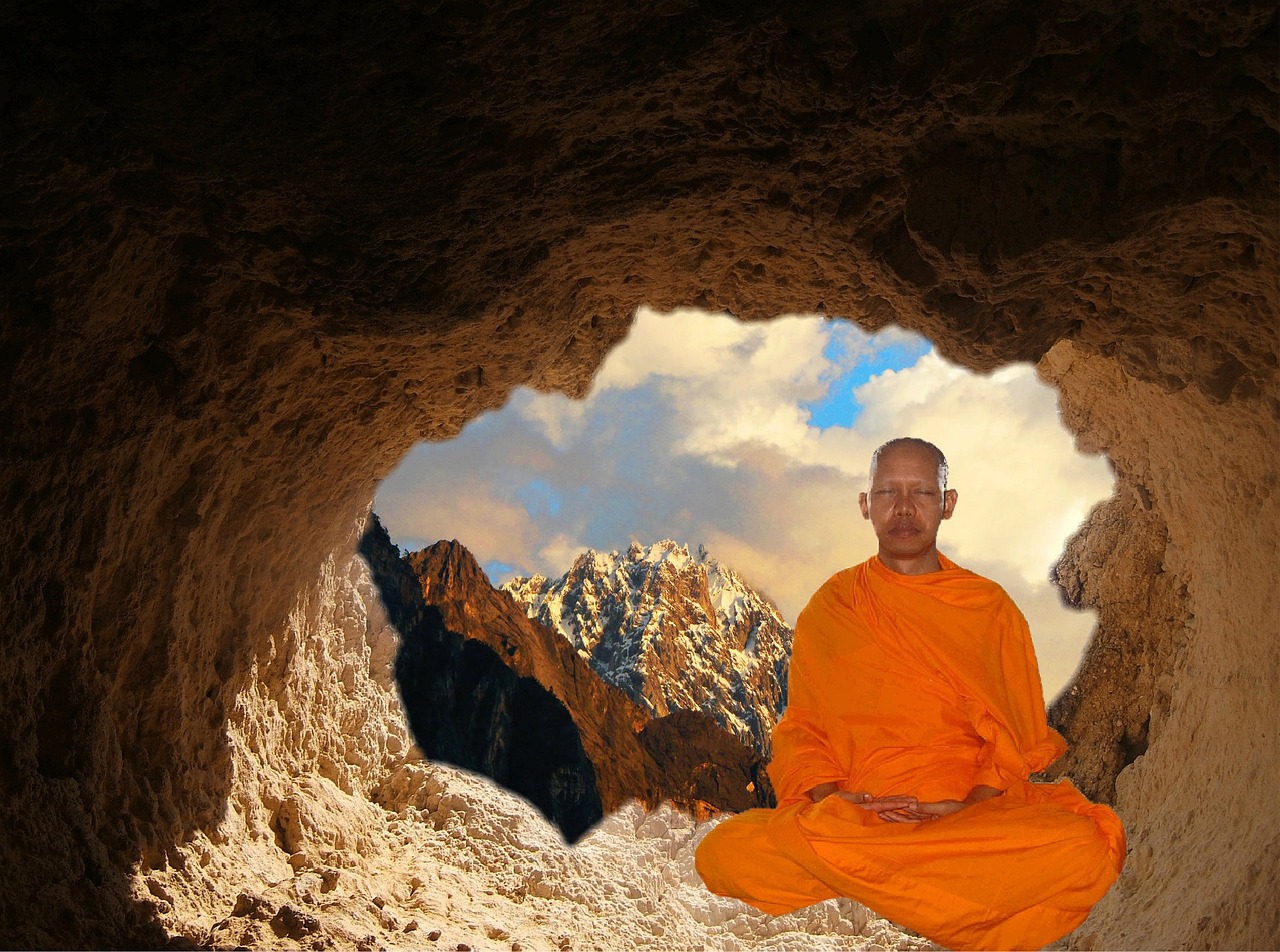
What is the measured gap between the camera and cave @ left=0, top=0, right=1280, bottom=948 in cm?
249

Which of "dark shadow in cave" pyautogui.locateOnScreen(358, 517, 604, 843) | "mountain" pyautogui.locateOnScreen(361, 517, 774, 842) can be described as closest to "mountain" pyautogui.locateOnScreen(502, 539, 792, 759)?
"mountain" pyautogui.locateOnScreen(361, 517, 774, 842)

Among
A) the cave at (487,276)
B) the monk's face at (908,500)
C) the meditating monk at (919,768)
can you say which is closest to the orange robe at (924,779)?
the meditating monk at (919,768)

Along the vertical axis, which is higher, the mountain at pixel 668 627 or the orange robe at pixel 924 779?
the mountain at pixel 668 627

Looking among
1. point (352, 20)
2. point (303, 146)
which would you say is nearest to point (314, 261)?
point (303, 146)

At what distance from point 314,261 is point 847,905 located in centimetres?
497

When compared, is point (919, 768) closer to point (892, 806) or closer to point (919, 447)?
point (892, 806)

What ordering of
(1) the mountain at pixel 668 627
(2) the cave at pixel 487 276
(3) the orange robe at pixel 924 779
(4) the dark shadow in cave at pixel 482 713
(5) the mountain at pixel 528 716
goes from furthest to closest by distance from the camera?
(1) the mountain at pixel 668 627 < (5) the mountain at pixel 528 716 < (4) the dark shadow in cave at pixel 482 713 < (3) the orange robe at pixel 924 779 < (2) the cave at pixel 487 276

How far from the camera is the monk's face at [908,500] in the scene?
3014mm

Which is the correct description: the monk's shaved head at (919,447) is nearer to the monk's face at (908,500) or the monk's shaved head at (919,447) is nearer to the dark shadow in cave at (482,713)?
the monk's face at (908,500)

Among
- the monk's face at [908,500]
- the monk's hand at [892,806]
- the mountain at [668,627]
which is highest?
the mountain at [668,627]

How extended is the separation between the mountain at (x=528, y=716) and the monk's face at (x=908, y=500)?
578 centimetres

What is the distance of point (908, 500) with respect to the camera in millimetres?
3016

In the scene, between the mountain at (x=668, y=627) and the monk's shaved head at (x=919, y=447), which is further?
the mountain at (x=668, y=627)

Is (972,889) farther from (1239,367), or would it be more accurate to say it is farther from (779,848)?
(1239,367)
